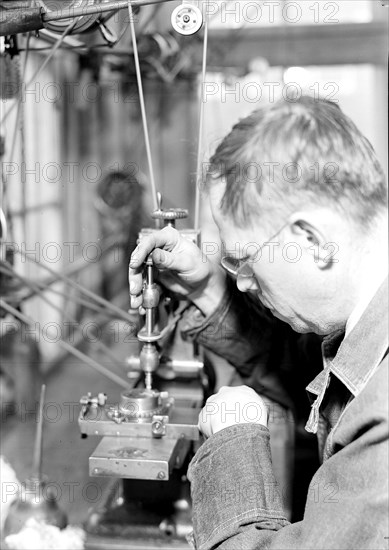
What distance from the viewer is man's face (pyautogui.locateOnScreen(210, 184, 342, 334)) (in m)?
0.86

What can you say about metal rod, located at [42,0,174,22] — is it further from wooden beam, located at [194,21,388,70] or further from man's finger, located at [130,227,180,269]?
wooden beam, located at [194,21,388,70]

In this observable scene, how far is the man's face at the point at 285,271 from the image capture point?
86cm

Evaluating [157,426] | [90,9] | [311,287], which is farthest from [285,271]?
[90,9]

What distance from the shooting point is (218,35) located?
3219mm

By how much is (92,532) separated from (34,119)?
6.94ft

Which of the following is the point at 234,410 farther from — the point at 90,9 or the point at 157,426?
the point at 90,9

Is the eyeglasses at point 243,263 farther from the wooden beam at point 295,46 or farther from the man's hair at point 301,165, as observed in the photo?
the wooden beam at point 295,46

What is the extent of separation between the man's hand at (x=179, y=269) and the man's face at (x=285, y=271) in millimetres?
143

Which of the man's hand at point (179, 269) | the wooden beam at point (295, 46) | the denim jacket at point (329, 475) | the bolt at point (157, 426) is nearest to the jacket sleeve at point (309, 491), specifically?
the denim jacket at point (329, 475)

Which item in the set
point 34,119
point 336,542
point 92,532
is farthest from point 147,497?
point 34,119

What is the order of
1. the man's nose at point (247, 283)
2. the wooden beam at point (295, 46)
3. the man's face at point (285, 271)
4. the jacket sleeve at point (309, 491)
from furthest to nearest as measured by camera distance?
the wooden beam at point (295, 46) → the man's nose at point (247, 283) → the man's face at point (285, 271) → the jacket sleeve at point (309, 491)

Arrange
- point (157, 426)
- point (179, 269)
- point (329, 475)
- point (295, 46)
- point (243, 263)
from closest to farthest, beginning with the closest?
point (329, 475) → point (243, 263) → point (157, 426) → point (179, 269) → point (295, 46)

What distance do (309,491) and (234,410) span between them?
162 millimetres

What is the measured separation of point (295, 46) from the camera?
10.3 ft
